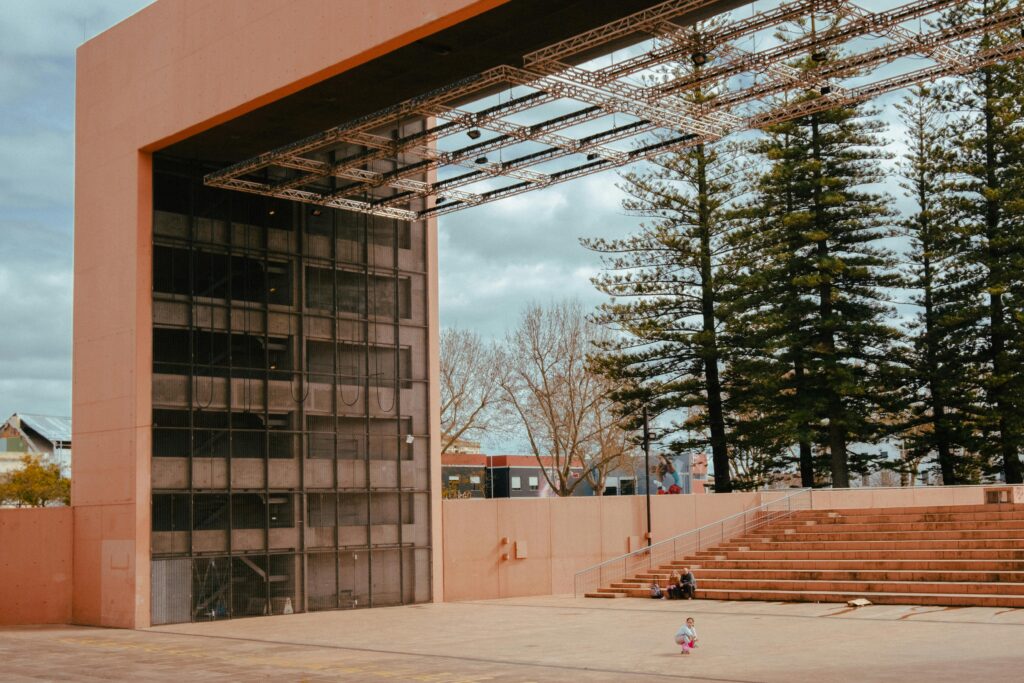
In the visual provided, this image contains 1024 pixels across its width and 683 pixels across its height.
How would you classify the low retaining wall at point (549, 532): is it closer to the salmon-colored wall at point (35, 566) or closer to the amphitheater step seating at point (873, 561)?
the amphitheater step seating at point (873, 561)

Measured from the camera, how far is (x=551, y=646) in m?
16.7

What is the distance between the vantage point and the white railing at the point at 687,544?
2886cm

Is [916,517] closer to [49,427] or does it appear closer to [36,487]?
[36,487]

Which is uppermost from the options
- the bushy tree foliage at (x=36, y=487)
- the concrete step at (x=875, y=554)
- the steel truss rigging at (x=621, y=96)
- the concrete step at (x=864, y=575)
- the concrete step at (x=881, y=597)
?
the steel truss rigging at (x=621, y=96)

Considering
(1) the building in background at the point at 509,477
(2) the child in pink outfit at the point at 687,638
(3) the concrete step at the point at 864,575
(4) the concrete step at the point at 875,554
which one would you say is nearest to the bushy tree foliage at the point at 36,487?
(1) the building in background at the point at 509,477

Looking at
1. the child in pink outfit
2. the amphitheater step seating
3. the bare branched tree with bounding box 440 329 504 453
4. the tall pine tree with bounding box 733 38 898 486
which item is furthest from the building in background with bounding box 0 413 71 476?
the child in pink outfit

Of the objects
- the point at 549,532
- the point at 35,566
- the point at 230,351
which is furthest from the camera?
the point at 549,532

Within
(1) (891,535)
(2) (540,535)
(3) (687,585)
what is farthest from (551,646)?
(1) (891,535)

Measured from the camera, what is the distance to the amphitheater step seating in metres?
22.2

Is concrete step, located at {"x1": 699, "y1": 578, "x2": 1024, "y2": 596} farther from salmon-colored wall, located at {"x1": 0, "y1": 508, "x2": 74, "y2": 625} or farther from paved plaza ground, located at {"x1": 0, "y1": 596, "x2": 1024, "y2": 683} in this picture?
salmon-colored wall, located at {"x1": 0, "y1": 508, "x2": 74, "y2": 625}

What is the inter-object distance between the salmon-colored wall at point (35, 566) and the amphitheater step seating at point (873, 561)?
11786mm

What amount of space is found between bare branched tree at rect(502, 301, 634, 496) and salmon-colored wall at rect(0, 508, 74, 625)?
26.1 m

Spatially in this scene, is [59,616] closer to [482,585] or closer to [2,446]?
[482,585]

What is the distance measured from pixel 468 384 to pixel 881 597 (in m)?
28.5
